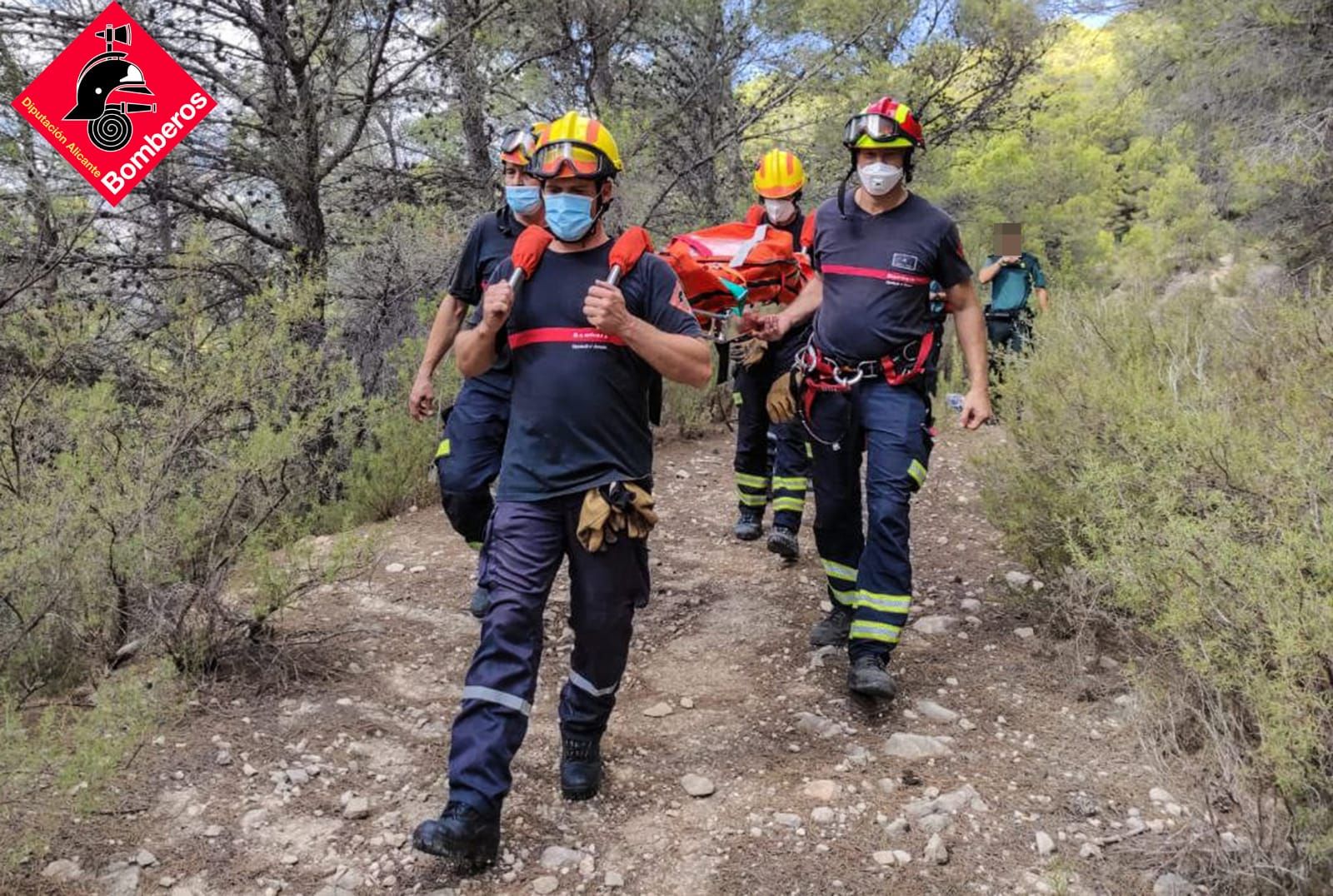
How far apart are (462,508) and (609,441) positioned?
1475mm

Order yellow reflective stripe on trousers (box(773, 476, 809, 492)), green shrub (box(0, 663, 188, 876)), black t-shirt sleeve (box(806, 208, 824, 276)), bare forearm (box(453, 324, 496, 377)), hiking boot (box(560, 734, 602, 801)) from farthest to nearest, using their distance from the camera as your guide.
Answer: yellow reflective stripe on trousers (box(773, 476, 809, 492)) → black t-shirt sleeve (box(806, 208, 824, 276)) → hiking boot (box(560, 734, 602, 801)) → bare forearm (box(453, 324, 496, 377)) → green shrub (box(0, 663, 188, 876))

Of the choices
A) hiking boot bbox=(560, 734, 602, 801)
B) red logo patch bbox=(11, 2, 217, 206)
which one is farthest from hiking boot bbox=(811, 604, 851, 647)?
red logo patch bbox=(11, 2, 217, 206)

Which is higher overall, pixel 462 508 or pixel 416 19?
pixel 416 19

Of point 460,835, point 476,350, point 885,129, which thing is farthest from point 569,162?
point 460,835

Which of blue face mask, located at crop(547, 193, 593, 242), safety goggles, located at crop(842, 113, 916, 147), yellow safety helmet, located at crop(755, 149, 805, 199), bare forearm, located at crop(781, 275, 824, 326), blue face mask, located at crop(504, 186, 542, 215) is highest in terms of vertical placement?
yellow safety helmet, located at crop(755, 149, 805, 199)

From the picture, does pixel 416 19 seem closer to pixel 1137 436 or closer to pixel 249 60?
pixel 249 60

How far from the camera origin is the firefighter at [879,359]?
11.8ft

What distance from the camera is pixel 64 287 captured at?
631 centimetres

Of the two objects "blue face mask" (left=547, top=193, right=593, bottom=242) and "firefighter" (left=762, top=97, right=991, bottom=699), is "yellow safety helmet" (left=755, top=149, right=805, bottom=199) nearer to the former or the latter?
"firefighter" (left=762, top=97, right=991, bottom=699)

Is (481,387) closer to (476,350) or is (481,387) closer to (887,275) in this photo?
(476,350)

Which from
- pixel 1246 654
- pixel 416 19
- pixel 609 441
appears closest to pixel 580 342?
pixel 609 441

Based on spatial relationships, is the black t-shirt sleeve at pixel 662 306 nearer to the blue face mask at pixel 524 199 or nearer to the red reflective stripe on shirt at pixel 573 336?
the red reflective stripe on shirt at pixel 573 336

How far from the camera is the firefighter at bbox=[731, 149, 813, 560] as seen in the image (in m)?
5.22

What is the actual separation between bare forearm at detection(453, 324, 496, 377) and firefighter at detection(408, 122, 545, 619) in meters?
1.05
